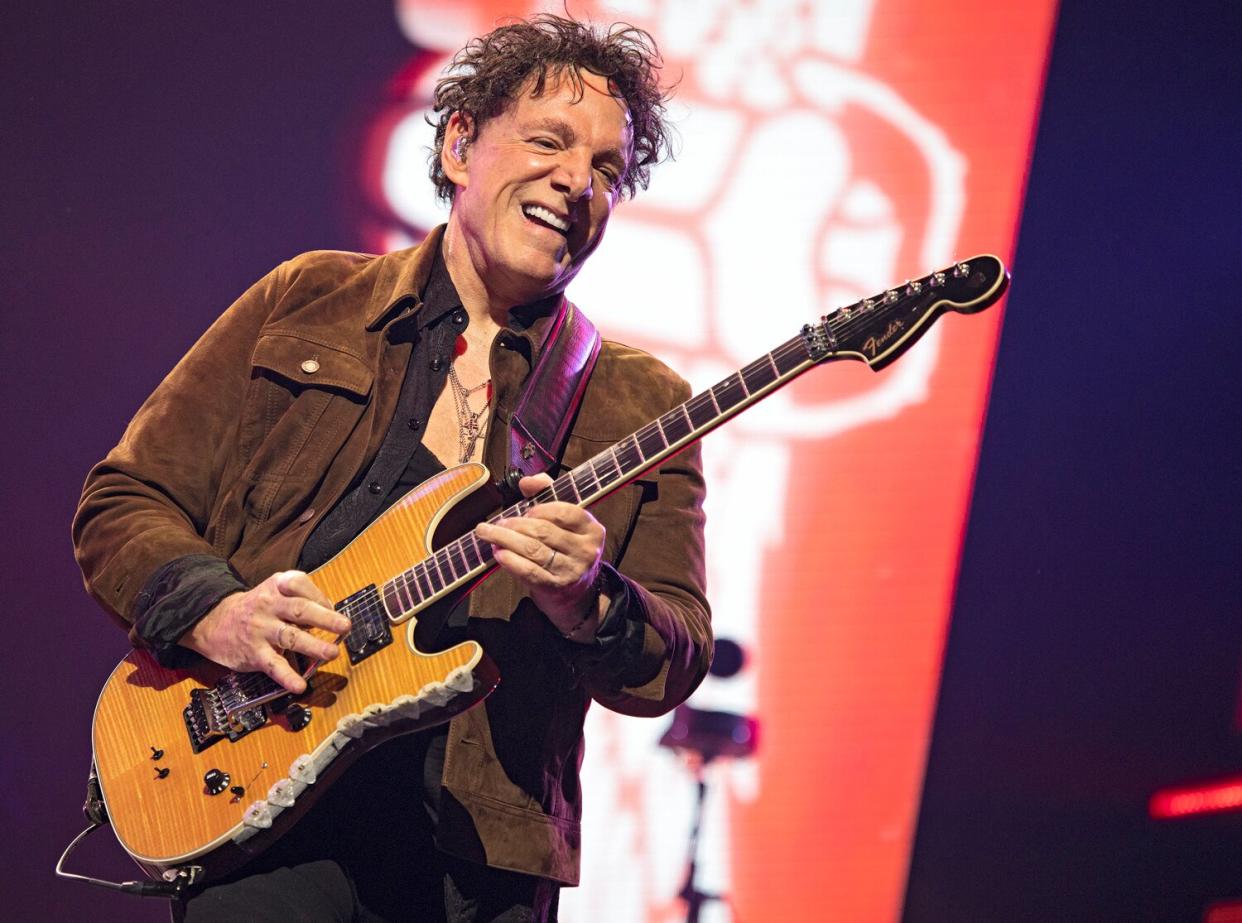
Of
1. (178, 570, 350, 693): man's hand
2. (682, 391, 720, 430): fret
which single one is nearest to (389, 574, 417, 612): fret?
(178, 570, 350, 693): man's hand

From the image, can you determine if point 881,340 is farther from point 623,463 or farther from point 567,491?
point 567,491

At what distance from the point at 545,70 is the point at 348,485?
0.94 metres

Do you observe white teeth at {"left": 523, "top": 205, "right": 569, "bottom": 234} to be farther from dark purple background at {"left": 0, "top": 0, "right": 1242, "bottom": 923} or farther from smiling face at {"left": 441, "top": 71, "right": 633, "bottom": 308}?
dark purple background at {"left": 0, "top": 0, "right": 1242, "bottom": 923}

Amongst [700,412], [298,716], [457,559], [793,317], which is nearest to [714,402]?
[700,412]

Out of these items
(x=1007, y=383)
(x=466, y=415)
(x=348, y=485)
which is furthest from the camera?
(x=1007, y=383)

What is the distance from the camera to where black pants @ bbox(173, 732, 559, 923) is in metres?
1.99

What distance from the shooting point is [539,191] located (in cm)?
233

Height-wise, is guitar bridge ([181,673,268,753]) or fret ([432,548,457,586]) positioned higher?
fret ([432,548,457,586])

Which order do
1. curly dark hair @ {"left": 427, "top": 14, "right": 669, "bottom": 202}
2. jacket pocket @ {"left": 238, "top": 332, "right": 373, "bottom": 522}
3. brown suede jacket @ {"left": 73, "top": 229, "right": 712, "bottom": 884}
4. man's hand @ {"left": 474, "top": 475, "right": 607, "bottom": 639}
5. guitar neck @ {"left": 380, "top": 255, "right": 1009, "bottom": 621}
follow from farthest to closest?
curly dark hair @ {"left": 427, "top": 14, "right": 669, "bottom": 202} < jacket pocket @ {"left": 238, "top": 332, "right": 373, "bottom": 522} < brown suede jacket @ {"left": 73, "top": 229, "right": 712, "bottom": 884} < guitar neck @ {"left": 380, "top": 255, "right": 1009, "bottom": 621} < man's hand @ {"left": 474, "top": 475, "right": 607, "bottom": 639}

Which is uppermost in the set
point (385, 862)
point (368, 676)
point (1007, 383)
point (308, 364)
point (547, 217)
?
point (1007, 383)

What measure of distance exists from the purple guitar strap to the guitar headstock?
0.55m

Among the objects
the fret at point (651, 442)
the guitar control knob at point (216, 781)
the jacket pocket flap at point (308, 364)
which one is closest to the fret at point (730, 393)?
the fret at point (651, 442)

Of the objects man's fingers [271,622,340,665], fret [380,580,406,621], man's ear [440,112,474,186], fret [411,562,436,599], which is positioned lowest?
man's fingers [271,622,340,665]

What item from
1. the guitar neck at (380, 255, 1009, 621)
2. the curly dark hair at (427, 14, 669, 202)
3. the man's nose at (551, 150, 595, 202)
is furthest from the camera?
the curly dark hair at (427, 14, 669, 202)
